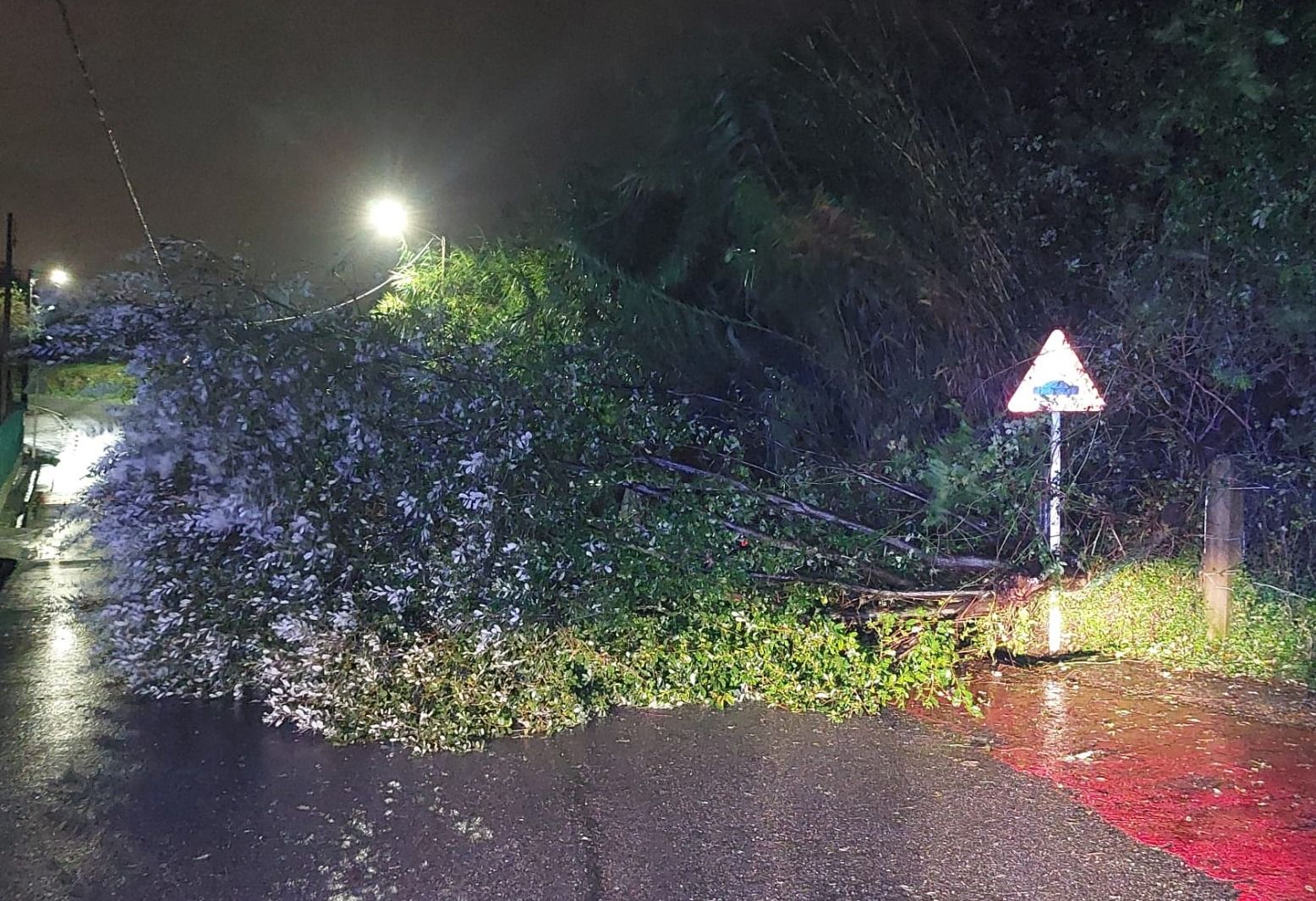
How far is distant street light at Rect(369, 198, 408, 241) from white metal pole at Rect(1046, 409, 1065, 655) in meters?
7.00

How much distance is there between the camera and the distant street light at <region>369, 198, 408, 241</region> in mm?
10195

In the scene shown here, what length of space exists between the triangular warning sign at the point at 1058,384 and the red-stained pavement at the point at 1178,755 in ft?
5.88

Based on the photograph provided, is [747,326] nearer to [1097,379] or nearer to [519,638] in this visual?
[1097,379]

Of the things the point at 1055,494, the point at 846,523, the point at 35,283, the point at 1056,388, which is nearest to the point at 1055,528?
the point at 1055,494

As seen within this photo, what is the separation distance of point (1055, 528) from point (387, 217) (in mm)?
7242

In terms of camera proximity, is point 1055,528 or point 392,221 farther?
point 392,221

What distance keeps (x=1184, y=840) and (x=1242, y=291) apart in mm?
3841

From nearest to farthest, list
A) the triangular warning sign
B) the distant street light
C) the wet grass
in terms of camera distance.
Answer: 1. the triangular warning sign
2. the wet grass
3. the distant street light

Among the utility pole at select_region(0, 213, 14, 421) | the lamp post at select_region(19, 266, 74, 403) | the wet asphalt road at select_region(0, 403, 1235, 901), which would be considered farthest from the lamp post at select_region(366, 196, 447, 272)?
the utility pole at select_region(0, 213, 14, 421)

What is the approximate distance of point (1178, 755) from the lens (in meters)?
5.12

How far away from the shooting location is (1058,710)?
19.1ft

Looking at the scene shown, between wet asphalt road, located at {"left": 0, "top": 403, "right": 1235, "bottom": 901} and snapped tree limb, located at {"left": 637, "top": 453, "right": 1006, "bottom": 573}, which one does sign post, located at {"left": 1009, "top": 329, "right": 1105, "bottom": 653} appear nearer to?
snapped tree limb, located at {"left": 637, "top": 453, "right": 1006, "bottom": 573}

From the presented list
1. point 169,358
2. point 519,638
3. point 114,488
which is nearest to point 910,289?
point 519,638

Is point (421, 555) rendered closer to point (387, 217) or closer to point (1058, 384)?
point (1058, 384)
